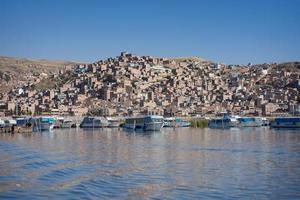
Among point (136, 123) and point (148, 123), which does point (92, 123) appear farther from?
point (148, 123)

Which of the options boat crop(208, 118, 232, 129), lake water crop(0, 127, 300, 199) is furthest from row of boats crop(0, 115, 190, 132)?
lake water crop(0, 127, 300, 199)

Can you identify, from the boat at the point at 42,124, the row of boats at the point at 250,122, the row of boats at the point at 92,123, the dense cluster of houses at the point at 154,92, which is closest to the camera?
the row of boats at the point at 92,123

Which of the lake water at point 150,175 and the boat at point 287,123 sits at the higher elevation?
the boat at point 287,123

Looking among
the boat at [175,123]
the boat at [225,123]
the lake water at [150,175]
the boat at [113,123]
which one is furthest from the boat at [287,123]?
the lake water at [150,175]

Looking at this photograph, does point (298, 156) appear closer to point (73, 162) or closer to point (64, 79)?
point (73, 162)

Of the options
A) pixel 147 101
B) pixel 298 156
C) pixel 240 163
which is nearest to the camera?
pixel 240 163

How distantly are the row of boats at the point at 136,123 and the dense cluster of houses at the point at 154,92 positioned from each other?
2031cm

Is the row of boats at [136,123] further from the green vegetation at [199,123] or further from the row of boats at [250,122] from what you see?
the green vegetation at [199,123]

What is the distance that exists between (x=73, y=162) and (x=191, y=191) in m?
11.2

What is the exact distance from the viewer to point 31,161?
2984 cm

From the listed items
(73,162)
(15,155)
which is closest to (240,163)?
(73,162)

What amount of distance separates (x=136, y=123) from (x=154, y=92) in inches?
2551

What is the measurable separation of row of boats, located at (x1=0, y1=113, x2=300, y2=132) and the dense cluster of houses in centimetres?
2031

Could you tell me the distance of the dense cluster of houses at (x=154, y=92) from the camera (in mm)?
130625
